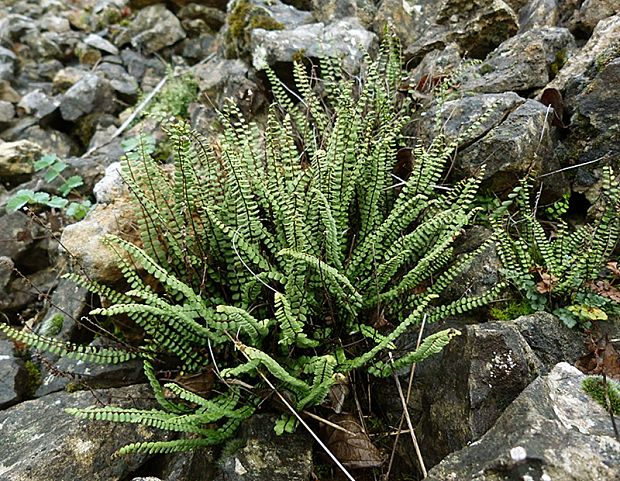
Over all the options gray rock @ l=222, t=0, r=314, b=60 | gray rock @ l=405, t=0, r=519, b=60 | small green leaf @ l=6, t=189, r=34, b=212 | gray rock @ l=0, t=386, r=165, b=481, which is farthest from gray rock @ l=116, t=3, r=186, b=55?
gray rock @ l=0, t=386, r=165, b=481

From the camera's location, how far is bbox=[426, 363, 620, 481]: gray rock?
1513mm

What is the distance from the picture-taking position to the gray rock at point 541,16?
165 inches

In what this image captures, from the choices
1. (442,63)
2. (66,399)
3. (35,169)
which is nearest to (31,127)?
Result: (35,169)

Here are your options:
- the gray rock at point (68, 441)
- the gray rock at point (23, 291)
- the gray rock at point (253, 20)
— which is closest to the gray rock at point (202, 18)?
the gray rock at point (253, 20)

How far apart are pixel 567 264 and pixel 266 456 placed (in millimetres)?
1768

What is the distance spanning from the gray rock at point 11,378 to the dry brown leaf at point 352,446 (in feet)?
6.18

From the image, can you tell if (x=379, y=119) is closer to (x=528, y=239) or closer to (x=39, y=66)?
(x=528, y=239)

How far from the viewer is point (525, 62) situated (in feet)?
11.9

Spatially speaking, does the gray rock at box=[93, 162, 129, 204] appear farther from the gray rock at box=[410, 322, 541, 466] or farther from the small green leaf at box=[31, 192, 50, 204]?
the gray rock at box=[410, 322, 541, 466]

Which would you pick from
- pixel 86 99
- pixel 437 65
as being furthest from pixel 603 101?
pixel 86 99

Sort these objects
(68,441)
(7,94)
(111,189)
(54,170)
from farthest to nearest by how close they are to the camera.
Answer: (7,94)
(54,170)
(111,189)
(68,441)

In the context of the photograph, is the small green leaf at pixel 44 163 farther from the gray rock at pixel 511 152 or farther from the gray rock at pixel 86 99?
the gray rock at pixel 511 152

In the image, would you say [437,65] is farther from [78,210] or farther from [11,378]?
[11,378]

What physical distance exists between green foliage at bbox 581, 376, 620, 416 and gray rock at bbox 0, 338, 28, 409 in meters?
2.96
